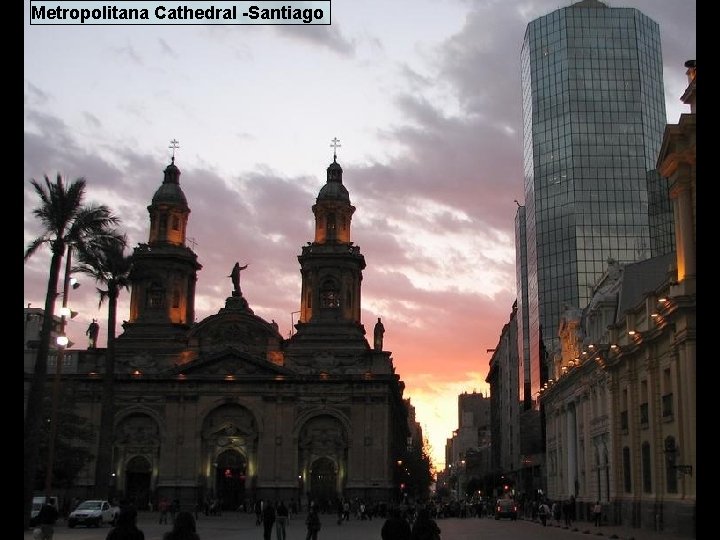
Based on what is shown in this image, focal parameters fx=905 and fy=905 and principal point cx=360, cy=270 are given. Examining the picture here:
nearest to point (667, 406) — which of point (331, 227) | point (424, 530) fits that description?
point (424, 530)

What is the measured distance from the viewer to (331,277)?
92625mm

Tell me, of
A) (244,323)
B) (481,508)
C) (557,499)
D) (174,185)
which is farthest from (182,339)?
(557,499)

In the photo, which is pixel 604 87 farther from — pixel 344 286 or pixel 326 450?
pixel 326 450

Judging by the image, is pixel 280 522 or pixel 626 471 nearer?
pixel 280 522

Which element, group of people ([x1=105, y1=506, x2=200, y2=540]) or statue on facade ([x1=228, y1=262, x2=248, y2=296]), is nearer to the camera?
group of people ([x1=105, y1=506, x2=200, y2=540])

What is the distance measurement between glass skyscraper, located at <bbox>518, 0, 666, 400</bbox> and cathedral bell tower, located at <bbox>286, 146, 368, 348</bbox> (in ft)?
88.2

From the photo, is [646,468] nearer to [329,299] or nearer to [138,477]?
[329,299]

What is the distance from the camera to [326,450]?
88.1 m

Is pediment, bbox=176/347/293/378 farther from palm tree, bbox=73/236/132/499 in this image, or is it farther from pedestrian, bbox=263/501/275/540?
pedestrian, bbox=263/501/275/540

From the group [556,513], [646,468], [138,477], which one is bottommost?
[138,477]

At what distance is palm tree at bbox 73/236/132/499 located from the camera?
48.2m

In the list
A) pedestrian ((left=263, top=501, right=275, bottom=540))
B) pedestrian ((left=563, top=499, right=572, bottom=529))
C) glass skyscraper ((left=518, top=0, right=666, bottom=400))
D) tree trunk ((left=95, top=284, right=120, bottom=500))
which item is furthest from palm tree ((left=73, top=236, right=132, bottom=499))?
glass skyscraper ((left=518, top=0, right=666, bottom=400))

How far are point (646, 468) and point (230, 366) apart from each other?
5287cm

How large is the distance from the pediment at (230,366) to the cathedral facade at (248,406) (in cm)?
12
